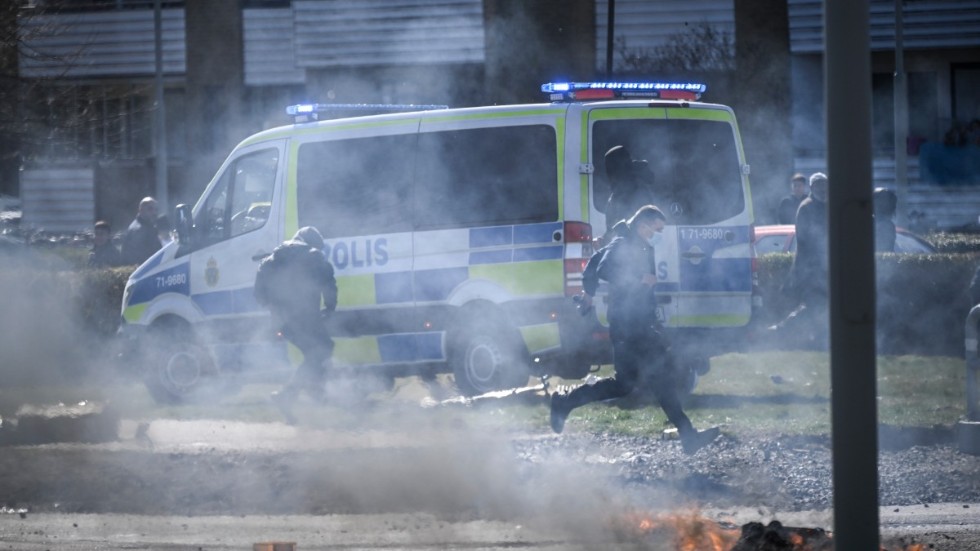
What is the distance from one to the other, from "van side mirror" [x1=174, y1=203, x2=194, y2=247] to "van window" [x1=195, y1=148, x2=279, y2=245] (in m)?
0.07

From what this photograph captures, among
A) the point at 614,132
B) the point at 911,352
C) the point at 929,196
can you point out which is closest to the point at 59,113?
the point at 614,132

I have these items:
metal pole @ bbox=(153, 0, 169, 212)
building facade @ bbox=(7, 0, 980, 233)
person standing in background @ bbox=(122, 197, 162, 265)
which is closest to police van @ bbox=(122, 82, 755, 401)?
person standing in background @ bbox=(122, 197, 162, 265)

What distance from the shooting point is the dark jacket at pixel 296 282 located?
29.2 feet

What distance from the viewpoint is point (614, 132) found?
8703mm

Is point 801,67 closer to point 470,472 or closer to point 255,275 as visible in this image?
point 255,275

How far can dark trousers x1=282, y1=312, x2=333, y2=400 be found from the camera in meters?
9.13

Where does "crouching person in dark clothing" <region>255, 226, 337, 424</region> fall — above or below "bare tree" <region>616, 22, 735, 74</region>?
below

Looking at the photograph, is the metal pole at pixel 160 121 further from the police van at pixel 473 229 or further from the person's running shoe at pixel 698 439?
the person's running shoe at pixel 698 439

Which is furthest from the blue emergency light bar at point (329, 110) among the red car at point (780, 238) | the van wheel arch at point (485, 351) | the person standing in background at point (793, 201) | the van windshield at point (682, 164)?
the person standing in background at point (793, 201)

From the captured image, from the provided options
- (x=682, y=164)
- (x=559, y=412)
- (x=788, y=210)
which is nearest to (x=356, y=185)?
(x=682, y=164)

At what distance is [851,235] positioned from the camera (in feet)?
9.67

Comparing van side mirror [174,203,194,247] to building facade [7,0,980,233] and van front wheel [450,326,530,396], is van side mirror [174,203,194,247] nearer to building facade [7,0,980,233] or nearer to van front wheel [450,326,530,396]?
van front wheel [450,326,530,396]

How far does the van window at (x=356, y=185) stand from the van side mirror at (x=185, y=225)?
1091 millimetres

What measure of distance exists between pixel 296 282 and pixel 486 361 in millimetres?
1561
